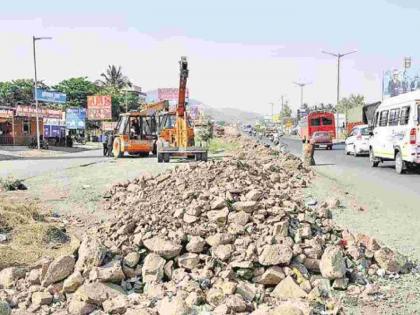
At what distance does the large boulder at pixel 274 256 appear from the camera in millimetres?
5964

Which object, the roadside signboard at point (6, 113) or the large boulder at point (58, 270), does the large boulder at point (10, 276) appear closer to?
the large boulder at point (58, 270)

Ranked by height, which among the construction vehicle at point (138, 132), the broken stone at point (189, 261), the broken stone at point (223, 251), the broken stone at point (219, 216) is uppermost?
the construction vehicle at point (138, 132)

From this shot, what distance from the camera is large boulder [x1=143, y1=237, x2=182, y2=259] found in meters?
6.23

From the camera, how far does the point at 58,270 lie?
19.3ft

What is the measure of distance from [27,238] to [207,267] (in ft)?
11.2

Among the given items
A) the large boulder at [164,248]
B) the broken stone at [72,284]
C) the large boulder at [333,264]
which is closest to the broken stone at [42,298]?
the broken stone at [72,284]

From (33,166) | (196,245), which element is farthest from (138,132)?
(196,245)

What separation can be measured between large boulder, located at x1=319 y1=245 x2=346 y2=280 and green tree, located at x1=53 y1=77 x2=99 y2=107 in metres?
74.5

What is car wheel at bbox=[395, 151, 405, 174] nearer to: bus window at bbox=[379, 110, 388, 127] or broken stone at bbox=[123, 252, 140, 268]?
bus window at bbox=[379, 110, 388, 127]

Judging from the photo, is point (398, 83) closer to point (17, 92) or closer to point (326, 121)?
point (326, 121)

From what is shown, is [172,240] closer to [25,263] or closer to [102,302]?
[102,302]

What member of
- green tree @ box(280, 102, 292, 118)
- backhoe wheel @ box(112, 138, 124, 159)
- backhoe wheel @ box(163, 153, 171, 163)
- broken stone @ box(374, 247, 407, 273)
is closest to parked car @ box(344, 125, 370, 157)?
backhoe wheel @ box(163, 153, 171, 163)

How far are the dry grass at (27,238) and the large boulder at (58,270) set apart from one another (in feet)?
1.84

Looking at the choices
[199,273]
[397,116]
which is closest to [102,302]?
[199,273]
